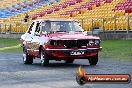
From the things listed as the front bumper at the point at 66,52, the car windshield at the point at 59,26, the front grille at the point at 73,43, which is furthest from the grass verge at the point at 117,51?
the front grille at the point at 73,43

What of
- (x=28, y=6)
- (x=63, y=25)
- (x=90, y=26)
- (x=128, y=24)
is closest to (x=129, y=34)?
(x=128, y=24)

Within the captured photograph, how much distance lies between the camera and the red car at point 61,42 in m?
14.4

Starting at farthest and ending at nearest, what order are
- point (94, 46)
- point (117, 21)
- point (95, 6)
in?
point (95, 6), point (117, 21), point (94, 46)

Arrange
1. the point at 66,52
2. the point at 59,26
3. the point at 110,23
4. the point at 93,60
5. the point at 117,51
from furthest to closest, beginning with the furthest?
the point at 110,23 < the point at 117,51 < the point at 59,26 < the point at 93,60 < the point at 66,52

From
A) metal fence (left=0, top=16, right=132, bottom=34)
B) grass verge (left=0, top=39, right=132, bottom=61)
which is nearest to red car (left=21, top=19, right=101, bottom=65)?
grass verge (left=0, top=39, right=132, bottom=61)

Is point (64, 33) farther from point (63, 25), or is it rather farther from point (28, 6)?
point (28, 6)

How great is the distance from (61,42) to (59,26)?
1.49 m

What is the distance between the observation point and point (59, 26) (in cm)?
1585

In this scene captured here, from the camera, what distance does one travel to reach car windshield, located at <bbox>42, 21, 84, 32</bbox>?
15.8 meters

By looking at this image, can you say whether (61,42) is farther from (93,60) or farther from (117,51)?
(117,51)

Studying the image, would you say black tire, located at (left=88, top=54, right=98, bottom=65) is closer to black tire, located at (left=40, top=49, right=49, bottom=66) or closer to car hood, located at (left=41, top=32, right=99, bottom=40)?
car hood, located at (left=41, top=32, right=99, bottom=40)

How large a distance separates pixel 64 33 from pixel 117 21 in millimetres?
16739

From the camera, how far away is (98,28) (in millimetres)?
32906

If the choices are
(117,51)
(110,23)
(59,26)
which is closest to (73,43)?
(59,26)
